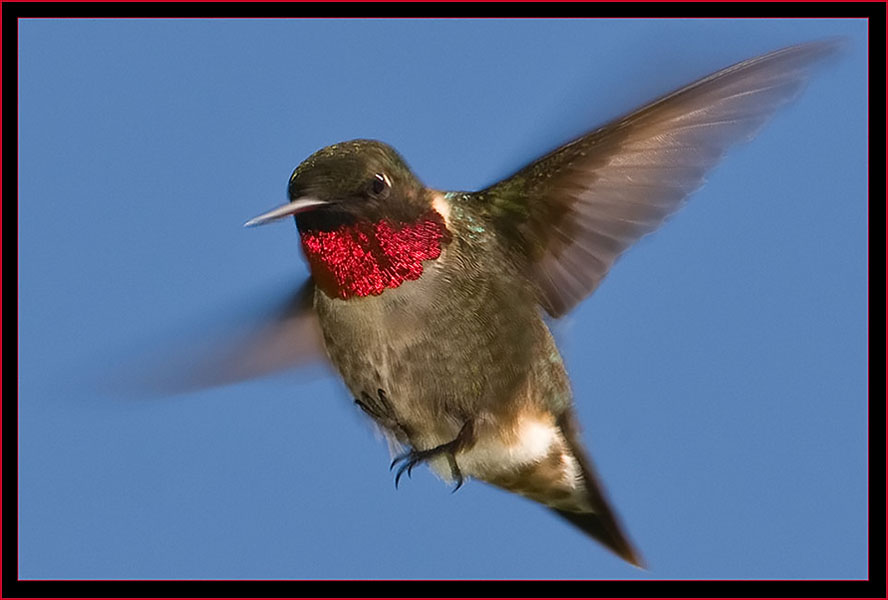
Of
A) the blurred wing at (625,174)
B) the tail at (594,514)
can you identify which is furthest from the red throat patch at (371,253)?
the tail at (594,514)

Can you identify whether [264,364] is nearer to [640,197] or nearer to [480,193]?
[480,193]

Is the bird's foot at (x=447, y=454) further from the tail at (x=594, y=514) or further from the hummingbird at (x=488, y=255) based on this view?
the tail at (x=594, y=514)

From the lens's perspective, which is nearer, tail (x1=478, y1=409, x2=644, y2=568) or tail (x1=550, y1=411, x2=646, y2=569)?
tail (x1=478, y1=409, x2=644, y2=568)

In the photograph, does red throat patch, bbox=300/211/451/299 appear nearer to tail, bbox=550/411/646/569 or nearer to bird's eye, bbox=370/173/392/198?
bird's eye, bbox=370/173/392/198

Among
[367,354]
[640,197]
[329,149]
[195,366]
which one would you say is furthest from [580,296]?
[195,366]

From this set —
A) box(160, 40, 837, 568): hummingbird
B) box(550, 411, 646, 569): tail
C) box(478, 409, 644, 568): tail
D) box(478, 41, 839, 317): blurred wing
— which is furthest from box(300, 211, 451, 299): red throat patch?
box(550, 411, 646, 569): tail
